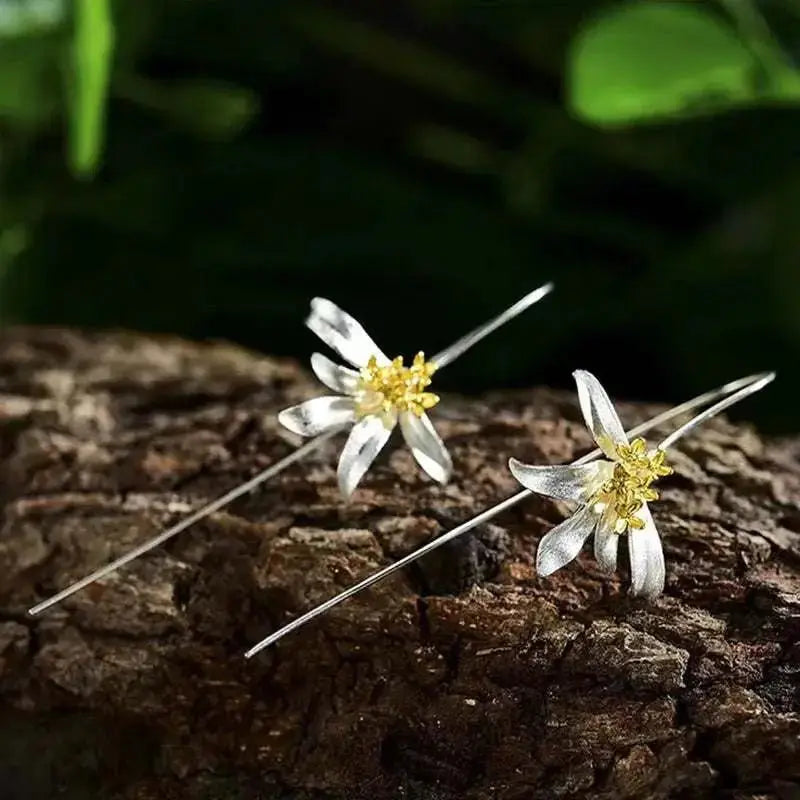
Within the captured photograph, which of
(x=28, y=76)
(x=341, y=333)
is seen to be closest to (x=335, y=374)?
(x=341, y=333)

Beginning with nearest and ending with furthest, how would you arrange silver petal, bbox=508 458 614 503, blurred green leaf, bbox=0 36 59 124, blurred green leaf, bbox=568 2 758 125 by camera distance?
silver petal, bbox=508 458 614 503
blurred green leaf, bbox=568 2 758 125
blurred green leaf, bbox=0 36 59 124

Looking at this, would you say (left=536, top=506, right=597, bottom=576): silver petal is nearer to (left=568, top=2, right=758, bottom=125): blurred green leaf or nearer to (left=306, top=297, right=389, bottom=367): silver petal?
(left=306, top=297, right=389, bottom=367): silver petal

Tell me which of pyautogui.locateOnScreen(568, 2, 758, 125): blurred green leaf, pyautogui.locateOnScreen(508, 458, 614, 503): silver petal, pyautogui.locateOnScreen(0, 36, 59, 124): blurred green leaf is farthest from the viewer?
pyautogui.locateOnScreen(0, 36, 59, 124): blurred green leaf

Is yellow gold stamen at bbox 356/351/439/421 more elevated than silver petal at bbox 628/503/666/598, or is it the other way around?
yellow gold stamen at bbox 356/351/439/421

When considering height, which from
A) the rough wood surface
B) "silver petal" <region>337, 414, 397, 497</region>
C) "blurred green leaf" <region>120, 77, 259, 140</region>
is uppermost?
"blurred green leaf" <region>120, 77, 259, 140</region>

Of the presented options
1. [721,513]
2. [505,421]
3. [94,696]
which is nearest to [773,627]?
[721,513]

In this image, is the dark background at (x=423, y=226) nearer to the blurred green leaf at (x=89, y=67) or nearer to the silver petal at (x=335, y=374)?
the blurred green leaf at (x=89, y=67)

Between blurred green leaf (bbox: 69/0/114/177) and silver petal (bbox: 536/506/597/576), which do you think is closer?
silver petal (bbox: 536/506/597/576)

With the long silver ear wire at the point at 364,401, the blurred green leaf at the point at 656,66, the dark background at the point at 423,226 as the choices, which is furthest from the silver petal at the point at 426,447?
the dark background at the point at 423,226

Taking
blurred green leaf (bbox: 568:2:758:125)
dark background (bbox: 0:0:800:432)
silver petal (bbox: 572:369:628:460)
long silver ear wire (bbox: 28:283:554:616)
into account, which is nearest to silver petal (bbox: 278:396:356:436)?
long silver ear wire (bbox: 28:283:554:616)
